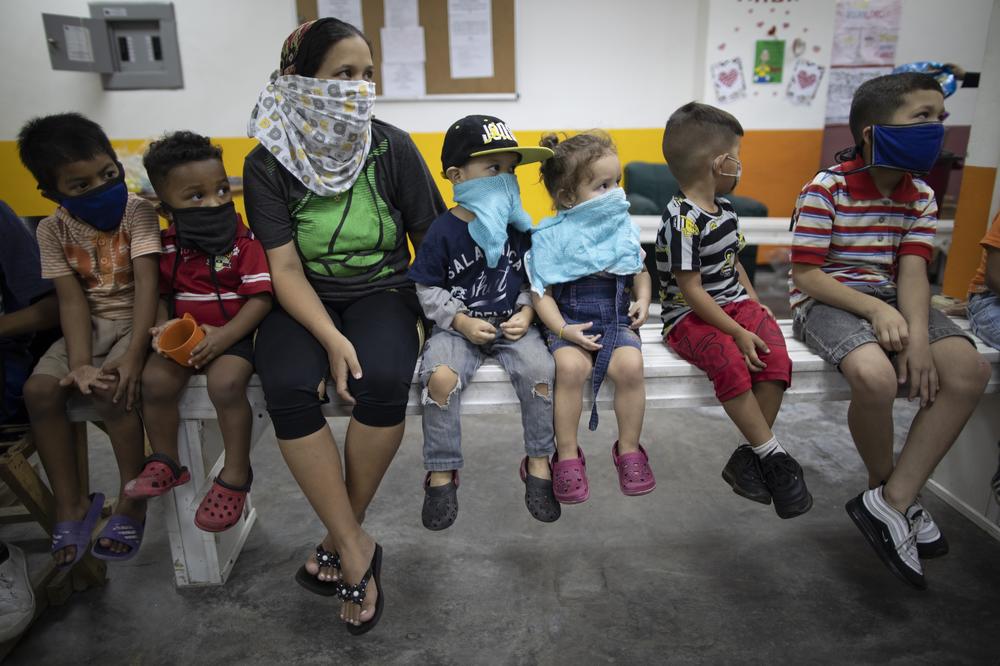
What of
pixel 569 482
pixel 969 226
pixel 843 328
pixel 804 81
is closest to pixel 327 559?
pixel 569 482

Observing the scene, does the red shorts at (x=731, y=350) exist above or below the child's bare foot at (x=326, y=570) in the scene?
above

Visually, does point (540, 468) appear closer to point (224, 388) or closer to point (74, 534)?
point (224, 388)

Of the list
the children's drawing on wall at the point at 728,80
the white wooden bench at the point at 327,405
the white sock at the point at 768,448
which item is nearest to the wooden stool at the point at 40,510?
the white wooden bench at the point at 327,405

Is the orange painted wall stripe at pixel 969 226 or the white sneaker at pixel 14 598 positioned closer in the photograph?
the white sneaker at pixel 14 598

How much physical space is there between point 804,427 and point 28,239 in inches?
119

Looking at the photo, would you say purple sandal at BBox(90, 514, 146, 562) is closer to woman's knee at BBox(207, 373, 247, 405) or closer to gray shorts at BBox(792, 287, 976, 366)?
woman's knee at BBox(207, 373, 247, 405)

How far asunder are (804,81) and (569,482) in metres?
4.79

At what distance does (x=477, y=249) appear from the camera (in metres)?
1.75

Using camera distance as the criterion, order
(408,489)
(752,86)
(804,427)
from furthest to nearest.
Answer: (752,86), (804,427), (408,489)

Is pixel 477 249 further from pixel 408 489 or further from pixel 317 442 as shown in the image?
pixel 408 489

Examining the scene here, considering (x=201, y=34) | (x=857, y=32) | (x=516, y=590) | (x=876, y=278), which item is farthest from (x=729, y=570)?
(x=857, y=32)

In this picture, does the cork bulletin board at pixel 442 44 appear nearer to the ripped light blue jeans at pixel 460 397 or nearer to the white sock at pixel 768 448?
the ripped light blue jeans at pixel 460 397

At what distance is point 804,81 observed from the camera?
515cm

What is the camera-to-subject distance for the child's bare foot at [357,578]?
152 cm
